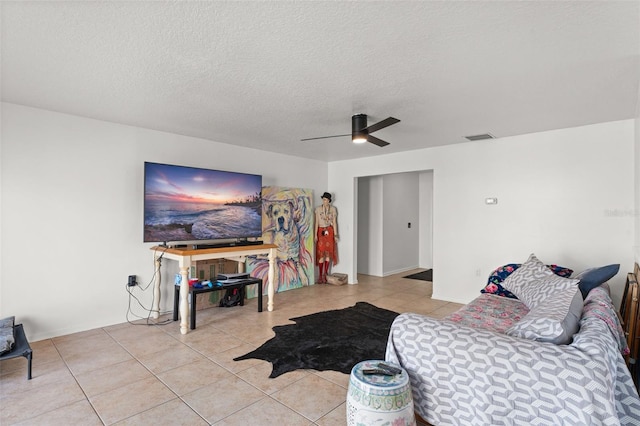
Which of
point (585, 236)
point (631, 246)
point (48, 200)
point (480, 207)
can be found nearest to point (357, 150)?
point (480, 207)

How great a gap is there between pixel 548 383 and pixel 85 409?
270 cm

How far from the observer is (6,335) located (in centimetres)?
251

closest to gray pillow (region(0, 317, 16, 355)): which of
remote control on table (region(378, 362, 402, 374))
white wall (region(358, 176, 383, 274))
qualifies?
remote control on table (region(378, 362, 402, 374))

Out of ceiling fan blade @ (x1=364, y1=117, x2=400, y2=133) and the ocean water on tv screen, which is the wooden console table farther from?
ceiling fan blade @ (x1=364, y1=117, x2=400, y2=133)

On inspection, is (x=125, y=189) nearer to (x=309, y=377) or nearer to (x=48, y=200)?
(x=48, y=200)

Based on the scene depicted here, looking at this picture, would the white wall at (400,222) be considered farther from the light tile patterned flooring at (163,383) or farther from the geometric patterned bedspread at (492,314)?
the light tile patterned flooring at (163,383)

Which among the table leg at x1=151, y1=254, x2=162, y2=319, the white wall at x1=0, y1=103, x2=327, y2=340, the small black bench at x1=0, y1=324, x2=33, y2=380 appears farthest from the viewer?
the table leg at x1=151, y1=254, x2=162, y2=319

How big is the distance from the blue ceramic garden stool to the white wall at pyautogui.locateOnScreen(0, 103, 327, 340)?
327 cm

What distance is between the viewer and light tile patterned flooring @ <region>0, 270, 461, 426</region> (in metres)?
2.02

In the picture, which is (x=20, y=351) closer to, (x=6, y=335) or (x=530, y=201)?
(x=6, y=335)

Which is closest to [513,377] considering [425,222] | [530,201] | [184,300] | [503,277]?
[503,277]

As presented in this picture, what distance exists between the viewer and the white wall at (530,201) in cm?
353

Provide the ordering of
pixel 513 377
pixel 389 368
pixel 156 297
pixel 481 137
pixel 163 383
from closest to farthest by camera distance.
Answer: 1. pixel 513 377
2. pixel 389 368
3. pixel 163 383
4. pixel 156 297
5. pixel 481 137

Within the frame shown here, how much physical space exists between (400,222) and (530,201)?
3.21 meters
